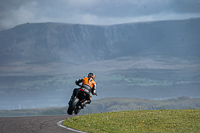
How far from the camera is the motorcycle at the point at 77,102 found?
67.3 feet

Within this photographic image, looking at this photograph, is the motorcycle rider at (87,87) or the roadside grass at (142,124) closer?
the roadside grass at (142,124)

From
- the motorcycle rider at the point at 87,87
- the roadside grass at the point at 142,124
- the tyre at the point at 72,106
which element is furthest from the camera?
the motorcycle rider at the point at 87,87

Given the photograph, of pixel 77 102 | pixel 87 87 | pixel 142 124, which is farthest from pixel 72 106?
pixel 142 124

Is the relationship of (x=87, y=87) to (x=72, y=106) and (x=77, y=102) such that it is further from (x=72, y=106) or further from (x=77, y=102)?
(x=72, y=106)

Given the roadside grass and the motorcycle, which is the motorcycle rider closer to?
the motorcycle

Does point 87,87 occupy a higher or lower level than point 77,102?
higher

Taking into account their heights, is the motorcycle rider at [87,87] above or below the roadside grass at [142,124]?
above

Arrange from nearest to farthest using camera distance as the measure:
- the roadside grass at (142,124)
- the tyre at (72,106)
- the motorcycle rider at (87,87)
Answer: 1. the roadside grass at (142,124)
2. the tyre at (72,106)
3. the motorcycle rider at (87,87)

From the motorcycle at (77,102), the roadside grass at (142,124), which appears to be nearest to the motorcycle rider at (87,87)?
the motorcycle at (77,102)

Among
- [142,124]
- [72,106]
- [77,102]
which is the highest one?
[77,102]

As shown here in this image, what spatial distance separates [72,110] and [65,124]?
8.12 feet

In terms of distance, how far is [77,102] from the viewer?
20656 mm

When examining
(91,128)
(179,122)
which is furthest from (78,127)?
(179,122)

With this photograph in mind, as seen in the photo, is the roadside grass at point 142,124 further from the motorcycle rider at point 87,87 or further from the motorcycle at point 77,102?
the motorcycle rider at point 87,87
